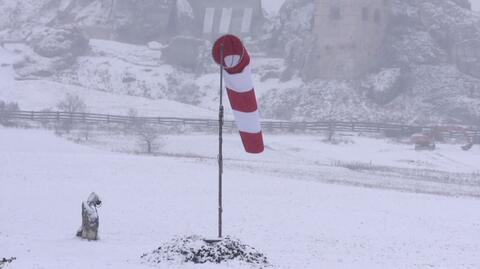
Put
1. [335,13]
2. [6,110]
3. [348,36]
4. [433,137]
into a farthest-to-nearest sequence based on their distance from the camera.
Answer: [335,13]
[348,36]
[6,110]
[433,137]

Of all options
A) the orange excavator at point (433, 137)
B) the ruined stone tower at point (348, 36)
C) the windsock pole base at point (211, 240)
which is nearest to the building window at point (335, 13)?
the ruined stone tower at point (348, 36)

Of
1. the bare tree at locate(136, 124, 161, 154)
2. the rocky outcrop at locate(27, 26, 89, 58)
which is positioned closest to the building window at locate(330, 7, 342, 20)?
the bare tree at locate(136, 124, 161, 154)

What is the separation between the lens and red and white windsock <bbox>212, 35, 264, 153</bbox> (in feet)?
49.5

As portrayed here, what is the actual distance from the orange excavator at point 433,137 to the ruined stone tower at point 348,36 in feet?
36.7

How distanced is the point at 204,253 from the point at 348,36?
50.0m

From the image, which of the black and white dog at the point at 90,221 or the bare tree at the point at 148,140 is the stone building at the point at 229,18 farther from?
the black and white dog at the point at 90,221

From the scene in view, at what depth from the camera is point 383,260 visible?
58.1ft

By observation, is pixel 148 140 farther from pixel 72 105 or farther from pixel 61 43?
pixel 61 43

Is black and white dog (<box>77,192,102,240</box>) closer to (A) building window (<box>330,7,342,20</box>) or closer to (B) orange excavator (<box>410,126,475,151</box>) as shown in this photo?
(B) orange excavator (<box>410,126,475,151</box>)

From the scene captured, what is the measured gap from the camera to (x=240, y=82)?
49.5 ft

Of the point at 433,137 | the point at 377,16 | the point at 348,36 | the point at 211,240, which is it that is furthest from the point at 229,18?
the point at 211,240

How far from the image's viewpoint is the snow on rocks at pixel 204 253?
14555mm

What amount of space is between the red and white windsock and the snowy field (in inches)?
112

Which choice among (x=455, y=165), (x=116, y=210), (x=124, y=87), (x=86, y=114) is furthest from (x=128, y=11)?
(x=116, y=210)
